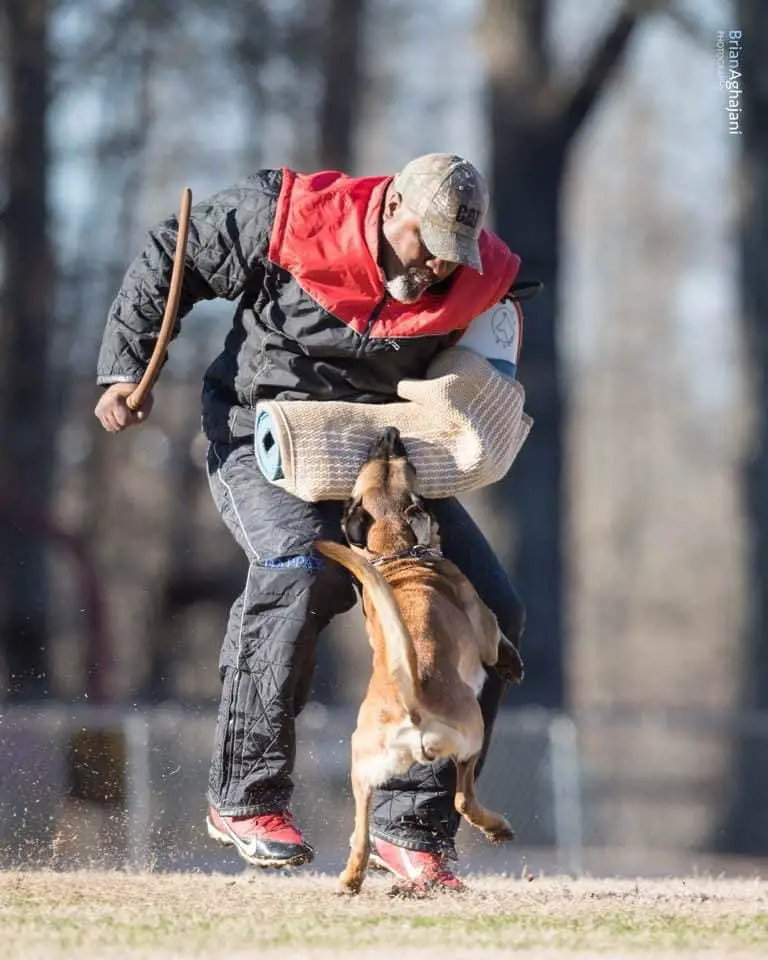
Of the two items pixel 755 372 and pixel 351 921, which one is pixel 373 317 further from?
pixel 755 372

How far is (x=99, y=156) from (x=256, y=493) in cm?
1272

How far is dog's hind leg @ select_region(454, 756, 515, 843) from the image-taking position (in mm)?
4578

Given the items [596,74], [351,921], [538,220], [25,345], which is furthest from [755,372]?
[351,921]

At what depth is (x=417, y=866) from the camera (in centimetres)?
476

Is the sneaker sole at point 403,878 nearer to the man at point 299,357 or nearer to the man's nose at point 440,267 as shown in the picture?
the man at point 299,357

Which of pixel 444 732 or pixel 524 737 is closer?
pixel 444 732

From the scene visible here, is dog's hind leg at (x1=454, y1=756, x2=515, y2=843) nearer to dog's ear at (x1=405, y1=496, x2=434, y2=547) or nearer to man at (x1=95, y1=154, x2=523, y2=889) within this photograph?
man at (x1=95, y1=154, x2=523, y2=889)

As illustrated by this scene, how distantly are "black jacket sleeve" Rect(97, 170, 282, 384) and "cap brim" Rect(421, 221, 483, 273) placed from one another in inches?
18.8

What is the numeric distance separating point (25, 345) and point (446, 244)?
37.5 ft

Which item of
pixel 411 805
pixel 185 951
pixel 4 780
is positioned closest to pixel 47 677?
pixel 4 780

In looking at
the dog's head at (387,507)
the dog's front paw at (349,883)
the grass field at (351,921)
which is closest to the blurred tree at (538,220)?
the grass field at (351,921)

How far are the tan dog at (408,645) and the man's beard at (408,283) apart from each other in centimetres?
45

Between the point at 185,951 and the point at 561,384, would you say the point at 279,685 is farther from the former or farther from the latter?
the point at 561,384

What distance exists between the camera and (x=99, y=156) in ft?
55.1
